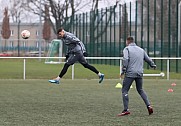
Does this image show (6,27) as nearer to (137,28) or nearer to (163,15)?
(137,28)

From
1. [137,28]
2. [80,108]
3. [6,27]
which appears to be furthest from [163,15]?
[6,27]

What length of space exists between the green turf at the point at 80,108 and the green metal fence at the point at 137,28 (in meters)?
14.6

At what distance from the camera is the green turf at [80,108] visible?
11.2 m

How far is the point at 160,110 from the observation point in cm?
1340

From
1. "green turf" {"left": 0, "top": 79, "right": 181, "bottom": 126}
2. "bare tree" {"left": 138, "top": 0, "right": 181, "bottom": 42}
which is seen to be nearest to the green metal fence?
"bare tree" {"left": 138, "top": 0, "right": 181, "bottom": 42}

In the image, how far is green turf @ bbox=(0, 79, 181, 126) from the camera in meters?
11.2

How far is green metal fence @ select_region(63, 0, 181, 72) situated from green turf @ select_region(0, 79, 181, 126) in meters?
14.6

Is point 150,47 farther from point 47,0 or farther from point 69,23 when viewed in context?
point 47,0

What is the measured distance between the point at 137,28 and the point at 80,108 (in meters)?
25.4

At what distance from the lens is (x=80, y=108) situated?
13805 millimetres

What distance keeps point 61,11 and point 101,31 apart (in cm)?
2103

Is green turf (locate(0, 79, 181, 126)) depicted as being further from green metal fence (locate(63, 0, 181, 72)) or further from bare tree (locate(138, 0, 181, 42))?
bare tree (locate(138, 0, 181, 42))

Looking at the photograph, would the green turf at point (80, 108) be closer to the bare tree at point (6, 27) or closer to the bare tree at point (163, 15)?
the bare tree at point (163, 15)

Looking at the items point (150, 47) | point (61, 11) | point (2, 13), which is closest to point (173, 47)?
point (150, 47)
